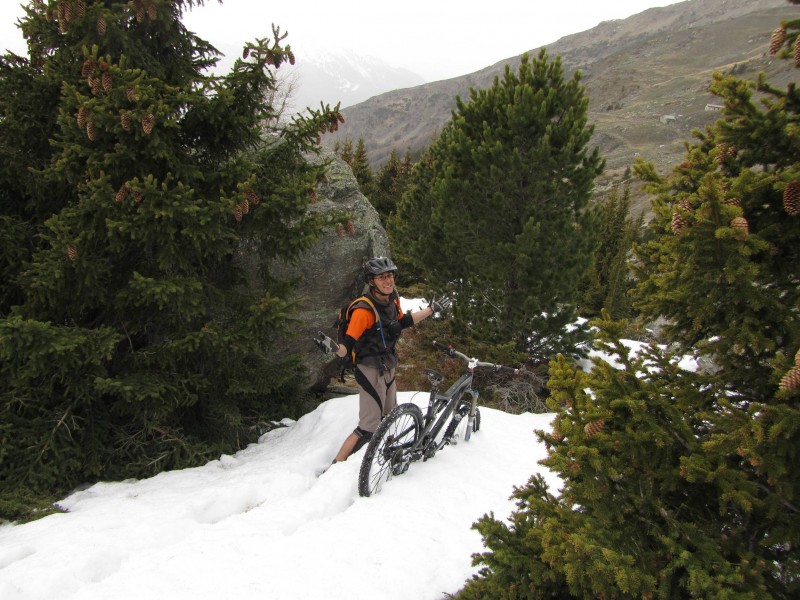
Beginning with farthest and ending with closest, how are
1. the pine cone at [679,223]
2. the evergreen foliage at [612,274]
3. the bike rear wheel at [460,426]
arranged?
the evergreen foliage at [612,274]
the bike rear wheel at [460,426]
the pine cone at [679,223]

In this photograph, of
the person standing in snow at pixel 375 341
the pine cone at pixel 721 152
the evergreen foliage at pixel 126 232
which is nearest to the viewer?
the pine cone at pixel 721 152

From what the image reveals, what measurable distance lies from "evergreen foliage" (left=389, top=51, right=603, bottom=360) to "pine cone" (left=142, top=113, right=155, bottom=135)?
6008 millimetres

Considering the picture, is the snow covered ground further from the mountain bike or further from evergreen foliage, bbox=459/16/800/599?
evergreen foliage, bbox=459/16/800/599

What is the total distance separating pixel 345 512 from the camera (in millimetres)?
4492

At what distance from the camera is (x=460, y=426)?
6.59 metres

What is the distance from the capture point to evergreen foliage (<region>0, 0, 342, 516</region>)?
4.75m

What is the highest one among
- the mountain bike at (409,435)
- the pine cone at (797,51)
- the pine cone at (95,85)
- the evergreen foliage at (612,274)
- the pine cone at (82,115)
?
the pine cone at (95,85)

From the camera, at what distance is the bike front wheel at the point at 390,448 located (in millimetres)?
4551

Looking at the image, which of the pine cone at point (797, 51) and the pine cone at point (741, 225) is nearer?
the pine cone at point (741, 225)

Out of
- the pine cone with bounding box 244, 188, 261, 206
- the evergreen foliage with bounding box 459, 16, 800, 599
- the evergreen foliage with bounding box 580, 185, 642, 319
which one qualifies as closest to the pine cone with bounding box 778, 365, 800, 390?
the evergreen foliage with bounding box 459, 16, 800, 599

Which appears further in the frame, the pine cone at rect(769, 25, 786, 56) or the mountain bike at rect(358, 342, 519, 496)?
the mountain bike at rect(358, 342, 519, 496)

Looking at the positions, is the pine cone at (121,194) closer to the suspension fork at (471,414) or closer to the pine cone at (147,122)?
the pine cone at (147,122)

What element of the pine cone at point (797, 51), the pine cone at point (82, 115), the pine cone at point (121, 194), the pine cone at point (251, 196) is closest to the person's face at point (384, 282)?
the pine cone at point (251, 196)

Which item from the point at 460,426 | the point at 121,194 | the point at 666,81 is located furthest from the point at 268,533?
the point at 666,81
